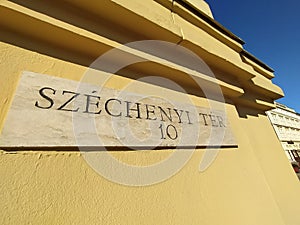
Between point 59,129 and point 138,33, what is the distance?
2.78 feet

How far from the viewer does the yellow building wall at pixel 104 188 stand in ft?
2.11

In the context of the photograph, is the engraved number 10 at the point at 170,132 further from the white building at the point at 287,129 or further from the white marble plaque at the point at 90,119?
the white building at the point at 287,129

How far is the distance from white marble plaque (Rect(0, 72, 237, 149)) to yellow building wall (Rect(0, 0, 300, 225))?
0.16ft

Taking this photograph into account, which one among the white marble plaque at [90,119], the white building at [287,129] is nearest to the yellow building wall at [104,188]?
the white marble plaque at [90,119]

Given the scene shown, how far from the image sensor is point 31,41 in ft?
2.89

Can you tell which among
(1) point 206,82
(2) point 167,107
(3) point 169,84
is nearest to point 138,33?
(3) point 169,84

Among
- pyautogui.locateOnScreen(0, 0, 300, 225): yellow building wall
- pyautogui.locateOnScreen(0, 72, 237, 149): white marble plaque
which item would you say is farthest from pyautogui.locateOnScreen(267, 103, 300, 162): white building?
pyautogui.locateOnScreen(0, 72, 237, 149): white marble plaque

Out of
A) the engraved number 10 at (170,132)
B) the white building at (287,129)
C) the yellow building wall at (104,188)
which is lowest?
the yellow building wall at (104,188)

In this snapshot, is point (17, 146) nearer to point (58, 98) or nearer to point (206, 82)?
point (58, 98)

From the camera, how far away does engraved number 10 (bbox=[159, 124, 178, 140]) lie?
1063 millimetres

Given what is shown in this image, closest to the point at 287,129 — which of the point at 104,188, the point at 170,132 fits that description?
the point at 170,132

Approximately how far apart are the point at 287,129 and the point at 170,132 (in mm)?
24144

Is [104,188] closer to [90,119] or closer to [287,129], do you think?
[90,119]

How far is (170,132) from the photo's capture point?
1102mm
